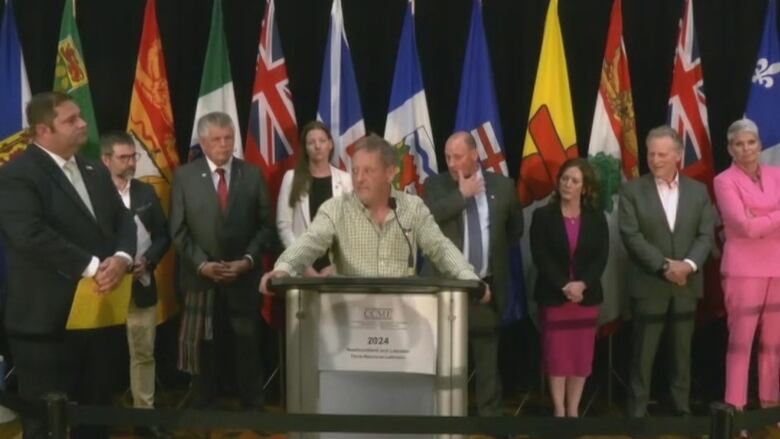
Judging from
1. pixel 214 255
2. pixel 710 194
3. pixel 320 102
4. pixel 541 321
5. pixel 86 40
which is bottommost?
pixel 541 321

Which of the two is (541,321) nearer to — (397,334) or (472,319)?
(472,319)

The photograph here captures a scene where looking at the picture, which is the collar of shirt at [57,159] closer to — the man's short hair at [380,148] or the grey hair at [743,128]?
the man's short hair at [380,148]

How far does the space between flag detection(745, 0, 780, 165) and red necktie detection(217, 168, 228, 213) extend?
2.87 m

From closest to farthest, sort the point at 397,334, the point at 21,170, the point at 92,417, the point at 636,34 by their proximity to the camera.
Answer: the point at 92,417, the point at 397,334, the point at 21,170, the point at 636,34

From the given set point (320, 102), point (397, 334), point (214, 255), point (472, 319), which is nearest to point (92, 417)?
point (397, 334)

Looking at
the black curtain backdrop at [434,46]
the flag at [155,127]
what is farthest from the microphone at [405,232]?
the black curtain backdrop at [434,46]

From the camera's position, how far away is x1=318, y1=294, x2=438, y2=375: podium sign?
9.08 feet

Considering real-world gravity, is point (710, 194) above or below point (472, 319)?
above

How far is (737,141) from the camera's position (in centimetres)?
450

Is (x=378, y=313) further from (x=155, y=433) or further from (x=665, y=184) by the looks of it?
(x=665, y=184)

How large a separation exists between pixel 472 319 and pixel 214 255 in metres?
1.32

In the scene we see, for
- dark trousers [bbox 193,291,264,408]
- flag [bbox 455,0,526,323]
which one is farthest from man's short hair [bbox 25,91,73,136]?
flag [bbox 455,0,526,323]

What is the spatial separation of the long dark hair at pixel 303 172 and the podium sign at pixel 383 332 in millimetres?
1874

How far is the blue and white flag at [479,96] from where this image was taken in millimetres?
5059
